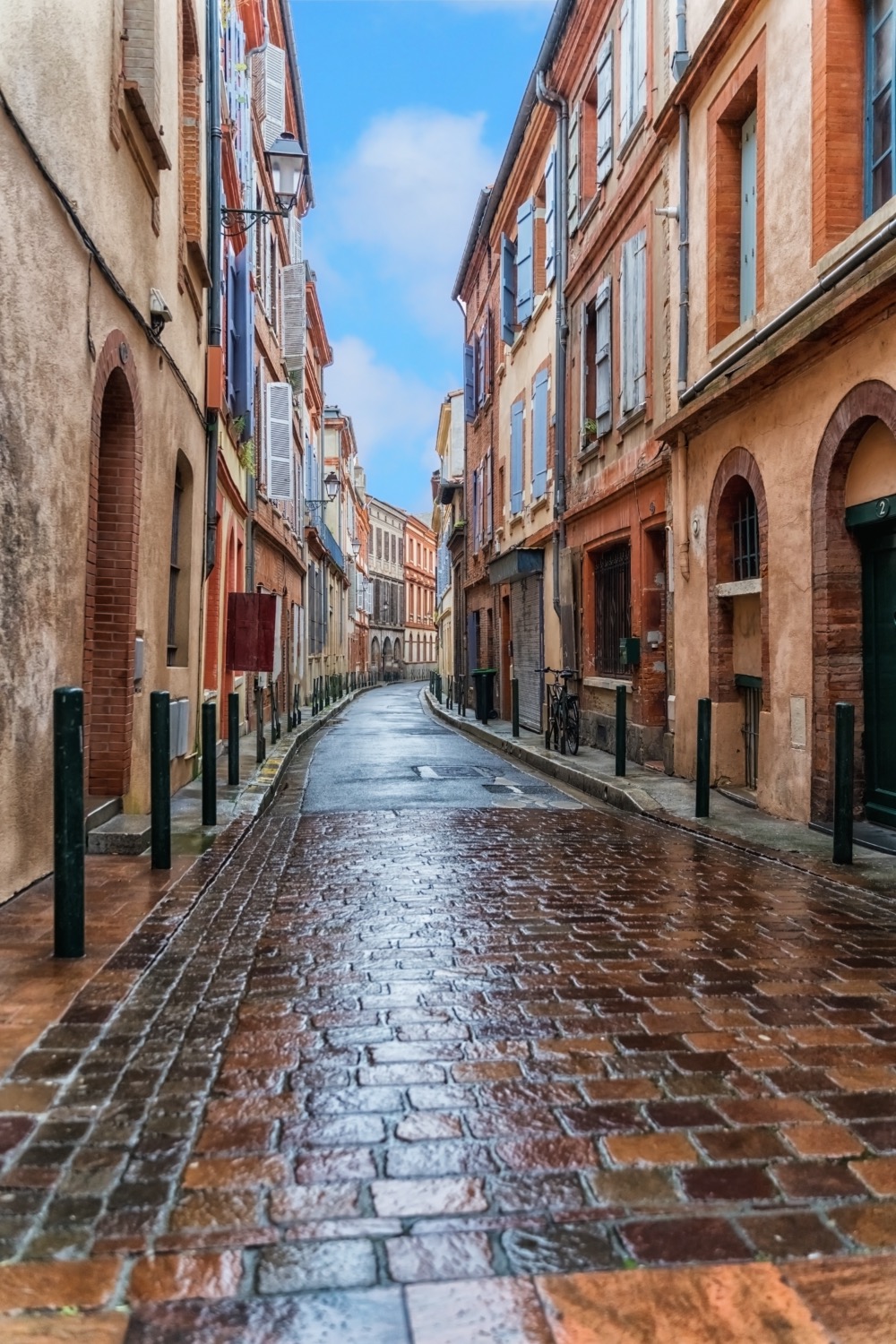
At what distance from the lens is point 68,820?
3.97 m

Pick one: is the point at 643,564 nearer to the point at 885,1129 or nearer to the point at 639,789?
the point at 639,789

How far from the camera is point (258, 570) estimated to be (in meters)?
18.0

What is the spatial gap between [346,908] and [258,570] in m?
13.4

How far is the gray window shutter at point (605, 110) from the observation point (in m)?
13.5

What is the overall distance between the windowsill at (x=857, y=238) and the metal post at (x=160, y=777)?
5.29 meters

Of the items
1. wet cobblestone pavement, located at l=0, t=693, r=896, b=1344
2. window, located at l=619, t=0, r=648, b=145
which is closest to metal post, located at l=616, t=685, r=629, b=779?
wet cobblestone pavement, located at l=0, t=693, r=896, b=1344

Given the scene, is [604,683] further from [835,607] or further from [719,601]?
[835,607]

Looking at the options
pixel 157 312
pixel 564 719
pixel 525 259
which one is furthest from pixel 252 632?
pixel 525 259

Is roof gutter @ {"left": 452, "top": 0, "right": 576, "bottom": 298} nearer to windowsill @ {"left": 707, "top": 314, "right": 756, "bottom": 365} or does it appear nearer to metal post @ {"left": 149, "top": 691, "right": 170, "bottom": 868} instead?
windowsill @ {"left": 707, "top": 314, "right": 756, "bottom": 365}

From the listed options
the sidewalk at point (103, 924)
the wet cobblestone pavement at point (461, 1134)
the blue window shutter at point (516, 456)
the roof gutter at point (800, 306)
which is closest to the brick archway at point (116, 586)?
the sidewalk at point (103, 924)

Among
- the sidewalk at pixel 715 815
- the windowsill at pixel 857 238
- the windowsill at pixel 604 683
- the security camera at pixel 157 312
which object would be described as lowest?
the sidewalk at pixel 715 815

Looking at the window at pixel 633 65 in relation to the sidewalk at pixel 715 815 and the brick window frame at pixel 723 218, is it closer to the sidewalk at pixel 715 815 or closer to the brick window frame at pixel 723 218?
the brick window frame at pixel 723 218

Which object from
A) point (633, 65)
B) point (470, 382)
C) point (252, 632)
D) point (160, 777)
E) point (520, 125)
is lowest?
point (160, 777)

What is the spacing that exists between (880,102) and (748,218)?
237 centimetres
